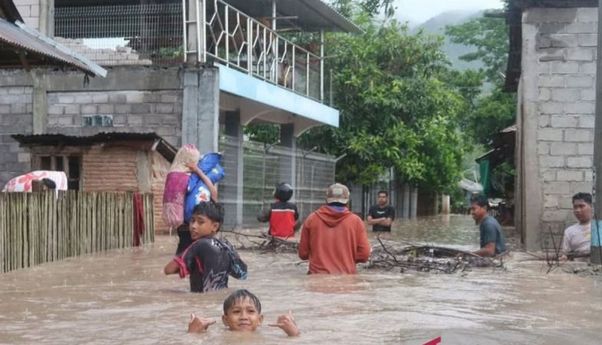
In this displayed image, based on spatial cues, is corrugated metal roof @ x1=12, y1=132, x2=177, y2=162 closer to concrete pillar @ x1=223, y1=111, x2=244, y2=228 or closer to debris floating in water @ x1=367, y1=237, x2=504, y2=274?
concrete pillar @ x1=223, y1=111, x2=244, y2=228

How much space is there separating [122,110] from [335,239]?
10.1m

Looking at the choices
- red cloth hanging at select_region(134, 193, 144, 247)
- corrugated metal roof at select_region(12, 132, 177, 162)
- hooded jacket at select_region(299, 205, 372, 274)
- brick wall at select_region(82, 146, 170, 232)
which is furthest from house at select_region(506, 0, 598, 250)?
brick wall at select_region(82, 146, 170, 232)

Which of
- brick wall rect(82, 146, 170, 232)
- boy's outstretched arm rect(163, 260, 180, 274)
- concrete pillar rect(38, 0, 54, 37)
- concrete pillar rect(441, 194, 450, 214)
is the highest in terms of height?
concrete pillar rect(38, 0, 54, 37)

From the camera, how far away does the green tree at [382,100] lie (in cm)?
2886

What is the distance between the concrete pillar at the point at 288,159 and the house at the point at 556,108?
9830mm

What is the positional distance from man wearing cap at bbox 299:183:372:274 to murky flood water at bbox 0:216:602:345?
0.17 meters

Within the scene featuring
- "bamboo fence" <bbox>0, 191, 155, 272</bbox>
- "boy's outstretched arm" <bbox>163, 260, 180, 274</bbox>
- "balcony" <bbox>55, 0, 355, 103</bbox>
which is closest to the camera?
"boy's outstretched arm" <bbox>163, 260, 180, 274</bbox>

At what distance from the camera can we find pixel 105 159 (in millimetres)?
16094

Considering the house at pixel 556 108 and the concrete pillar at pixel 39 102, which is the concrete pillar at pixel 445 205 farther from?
the house at pixel 556 108

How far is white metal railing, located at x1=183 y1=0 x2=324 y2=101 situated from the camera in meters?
16.7

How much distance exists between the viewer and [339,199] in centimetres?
839

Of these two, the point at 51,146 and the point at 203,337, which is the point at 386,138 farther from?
the point at 203,337

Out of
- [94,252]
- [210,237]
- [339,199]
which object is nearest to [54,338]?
[210,237]

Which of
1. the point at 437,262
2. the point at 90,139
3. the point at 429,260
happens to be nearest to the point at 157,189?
the point at 90,139
